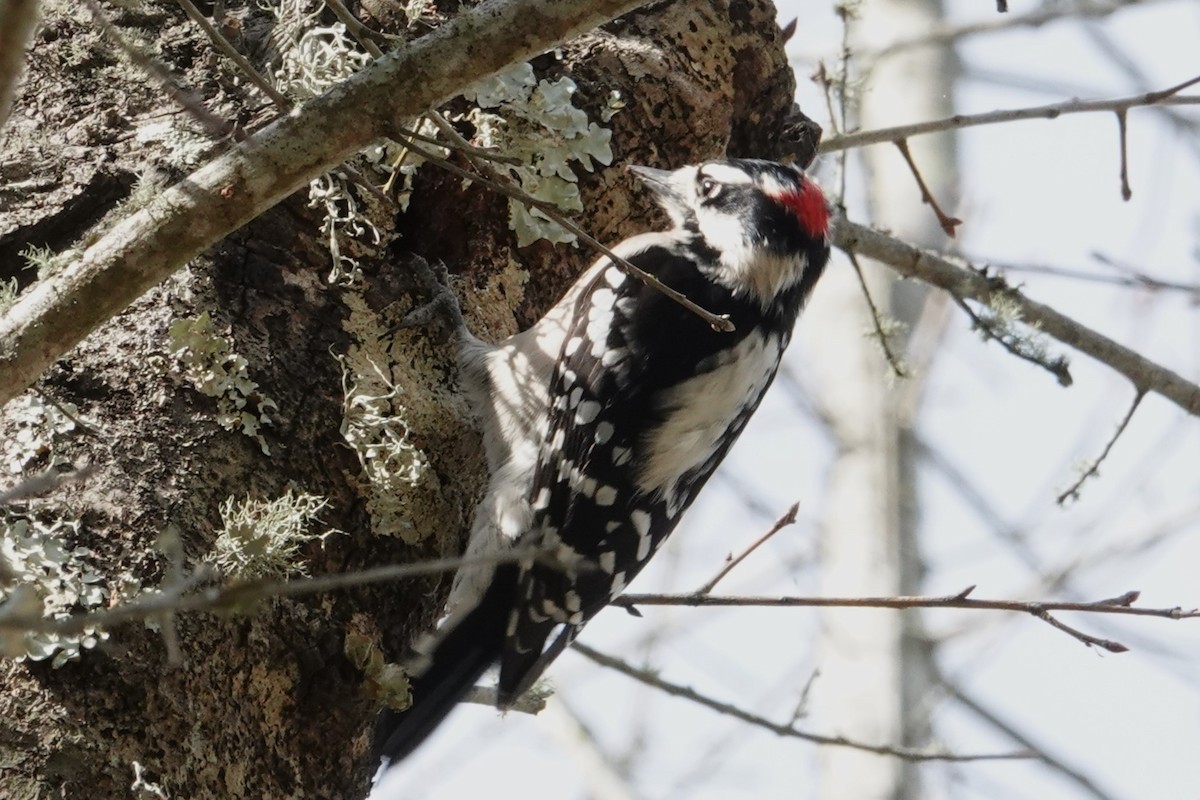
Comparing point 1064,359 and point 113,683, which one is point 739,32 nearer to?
point 1064,359

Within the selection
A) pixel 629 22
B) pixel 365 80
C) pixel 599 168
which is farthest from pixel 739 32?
pixel 365 80

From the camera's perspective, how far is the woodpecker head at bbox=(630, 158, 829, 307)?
3.11m

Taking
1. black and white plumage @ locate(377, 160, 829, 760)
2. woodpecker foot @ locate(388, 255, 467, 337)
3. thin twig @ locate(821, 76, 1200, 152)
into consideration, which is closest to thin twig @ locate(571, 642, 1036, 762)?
black and white plumage @ locate(377, 160, 829, 760)

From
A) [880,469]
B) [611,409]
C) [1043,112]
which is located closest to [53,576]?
[611,409]

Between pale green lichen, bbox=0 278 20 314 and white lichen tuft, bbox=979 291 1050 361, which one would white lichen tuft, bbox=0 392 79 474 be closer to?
pale green lichen, bbox=0 278 20 314

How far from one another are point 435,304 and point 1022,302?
5.39ft

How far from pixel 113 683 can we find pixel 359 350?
807mm

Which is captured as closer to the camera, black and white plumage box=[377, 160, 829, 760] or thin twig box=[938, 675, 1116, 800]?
black and white plumage box=[377, 160, 829, 760]

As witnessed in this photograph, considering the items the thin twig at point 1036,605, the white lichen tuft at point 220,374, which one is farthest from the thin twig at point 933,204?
the white lichen tuft at point 220,374

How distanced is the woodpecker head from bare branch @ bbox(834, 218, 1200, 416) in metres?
0.21

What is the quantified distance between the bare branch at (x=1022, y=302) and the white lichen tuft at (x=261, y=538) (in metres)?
1.84

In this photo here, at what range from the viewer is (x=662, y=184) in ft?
9.81

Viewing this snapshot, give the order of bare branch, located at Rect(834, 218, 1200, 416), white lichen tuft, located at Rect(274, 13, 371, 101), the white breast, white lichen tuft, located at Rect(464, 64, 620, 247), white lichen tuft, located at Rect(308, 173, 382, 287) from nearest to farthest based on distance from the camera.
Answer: white lichen tuft, located at Rect(308, 173, 382, 287) → white lichen tuft, located at Rect(274, 13, 371, 101) → white lichen tuft, located at Rect(464, 64, 620, 247) → the white breast → bare branch, located at Rect(834, 218, 1200, 416)

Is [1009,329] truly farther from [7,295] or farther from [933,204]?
[7,295]
